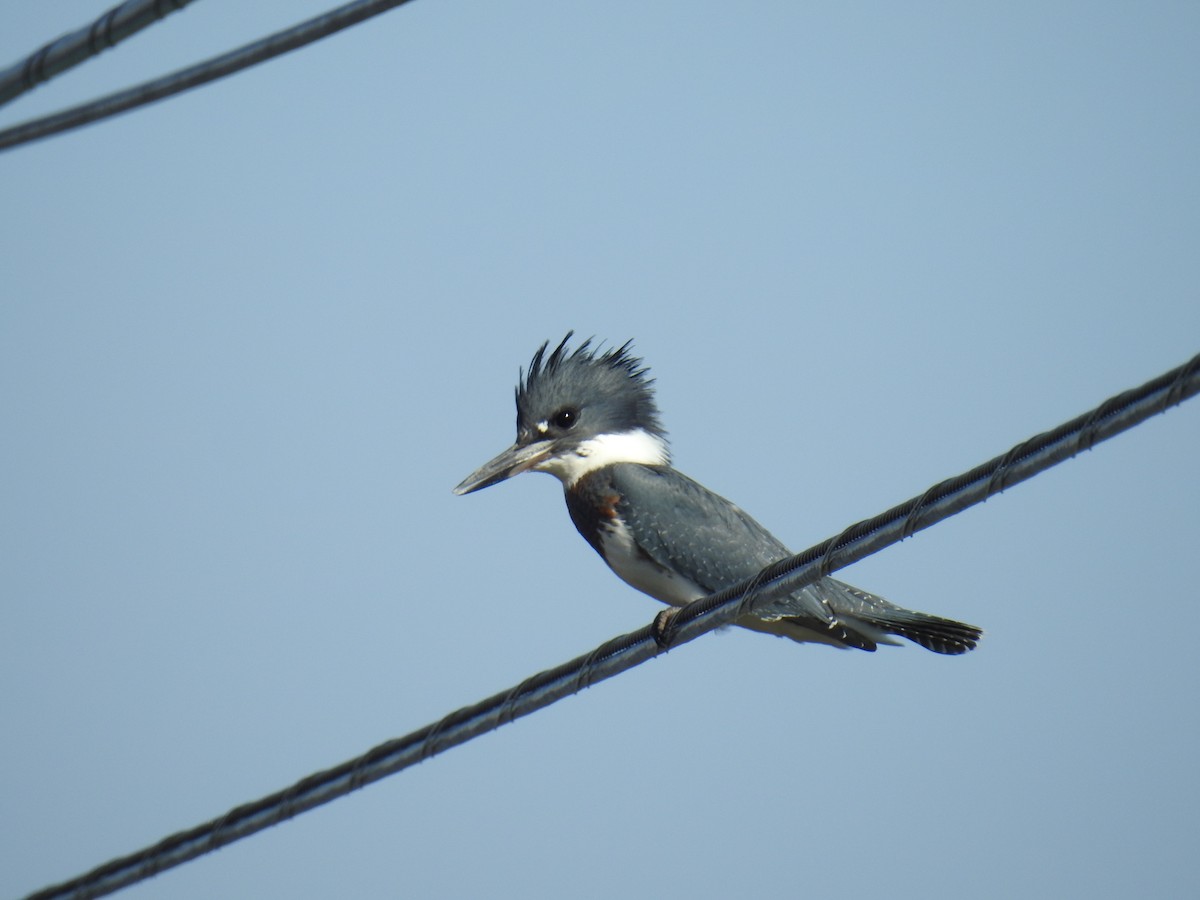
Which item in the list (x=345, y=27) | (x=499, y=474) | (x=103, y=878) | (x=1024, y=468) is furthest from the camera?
(x=499, y=474)

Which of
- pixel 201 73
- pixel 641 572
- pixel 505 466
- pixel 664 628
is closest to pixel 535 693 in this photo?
pixel 664 628

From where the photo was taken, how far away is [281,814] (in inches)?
121

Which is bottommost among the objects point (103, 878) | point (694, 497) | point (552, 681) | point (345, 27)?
point (103, 878)

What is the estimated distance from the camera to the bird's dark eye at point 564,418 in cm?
523

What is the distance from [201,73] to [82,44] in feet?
0.88

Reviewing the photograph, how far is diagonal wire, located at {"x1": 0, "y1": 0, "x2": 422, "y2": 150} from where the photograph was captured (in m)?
2.96

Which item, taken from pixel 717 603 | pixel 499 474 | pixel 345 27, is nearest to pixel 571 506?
pixel 499 474

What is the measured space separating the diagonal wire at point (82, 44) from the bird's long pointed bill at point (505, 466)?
7.55 feet

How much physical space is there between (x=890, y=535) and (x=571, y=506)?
2.58 m

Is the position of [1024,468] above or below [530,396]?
below

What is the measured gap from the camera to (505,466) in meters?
5.14

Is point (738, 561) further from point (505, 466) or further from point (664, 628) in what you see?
point (664, 628)

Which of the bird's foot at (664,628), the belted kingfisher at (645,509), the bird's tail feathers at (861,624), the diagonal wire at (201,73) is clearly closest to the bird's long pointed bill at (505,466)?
the belted kingfisher at (645,509)

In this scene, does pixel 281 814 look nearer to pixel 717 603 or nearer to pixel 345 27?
pixel 717 603
